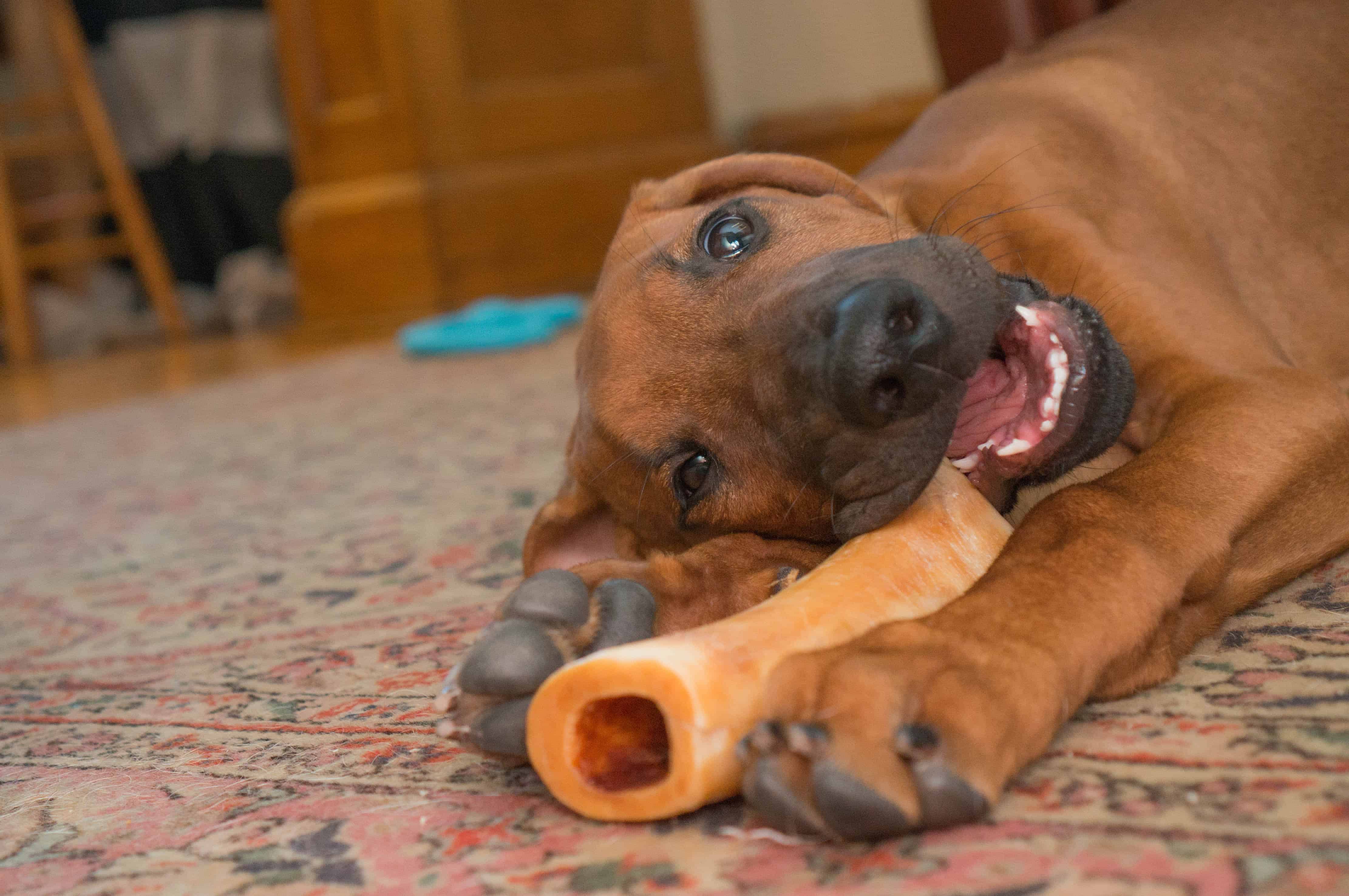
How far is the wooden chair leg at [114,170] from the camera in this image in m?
8.34

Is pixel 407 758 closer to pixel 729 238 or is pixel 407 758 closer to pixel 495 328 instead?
pixel 729 238

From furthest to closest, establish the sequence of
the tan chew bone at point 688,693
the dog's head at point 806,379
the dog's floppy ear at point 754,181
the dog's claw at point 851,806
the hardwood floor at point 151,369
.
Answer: the hardwood floor at point 151,369, the dog's floppy ear at point 754,181, the dog's head at point 806,379, the tan chew bone at point 688,693, the dog's claw at point 851,806

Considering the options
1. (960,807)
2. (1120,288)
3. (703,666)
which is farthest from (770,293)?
(960,807)

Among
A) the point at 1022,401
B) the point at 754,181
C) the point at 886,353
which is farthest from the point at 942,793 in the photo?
the point at 754,181

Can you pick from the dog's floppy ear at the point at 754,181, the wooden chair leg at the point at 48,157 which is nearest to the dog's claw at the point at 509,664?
the dog's floppy ear at the point at 754,181

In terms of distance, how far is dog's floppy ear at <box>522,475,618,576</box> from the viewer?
6.88ft

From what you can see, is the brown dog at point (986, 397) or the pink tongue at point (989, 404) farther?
the pink tongue at point (989, 404)

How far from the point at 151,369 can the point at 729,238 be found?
6.22 meters

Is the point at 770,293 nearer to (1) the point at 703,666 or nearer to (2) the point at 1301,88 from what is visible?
(1) the point at 703,666

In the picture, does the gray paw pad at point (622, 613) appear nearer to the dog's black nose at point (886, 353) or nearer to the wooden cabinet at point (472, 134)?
the dog's black nose at point (886, 353)

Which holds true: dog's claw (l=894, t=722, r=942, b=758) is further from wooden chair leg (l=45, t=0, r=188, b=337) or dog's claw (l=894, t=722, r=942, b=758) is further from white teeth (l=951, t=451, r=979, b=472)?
wooden chair leg (l=45, t=0, r=188, b=337)

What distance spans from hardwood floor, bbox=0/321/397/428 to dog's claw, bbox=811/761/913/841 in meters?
5.50

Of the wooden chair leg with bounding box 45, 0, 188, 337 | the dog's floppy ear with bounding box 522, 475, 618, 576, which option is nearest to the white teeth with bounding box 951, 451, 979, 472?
the dog's floppy ear with bounding box 522, 475, 618, 576

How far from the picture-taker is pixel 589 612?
1.48 metres
